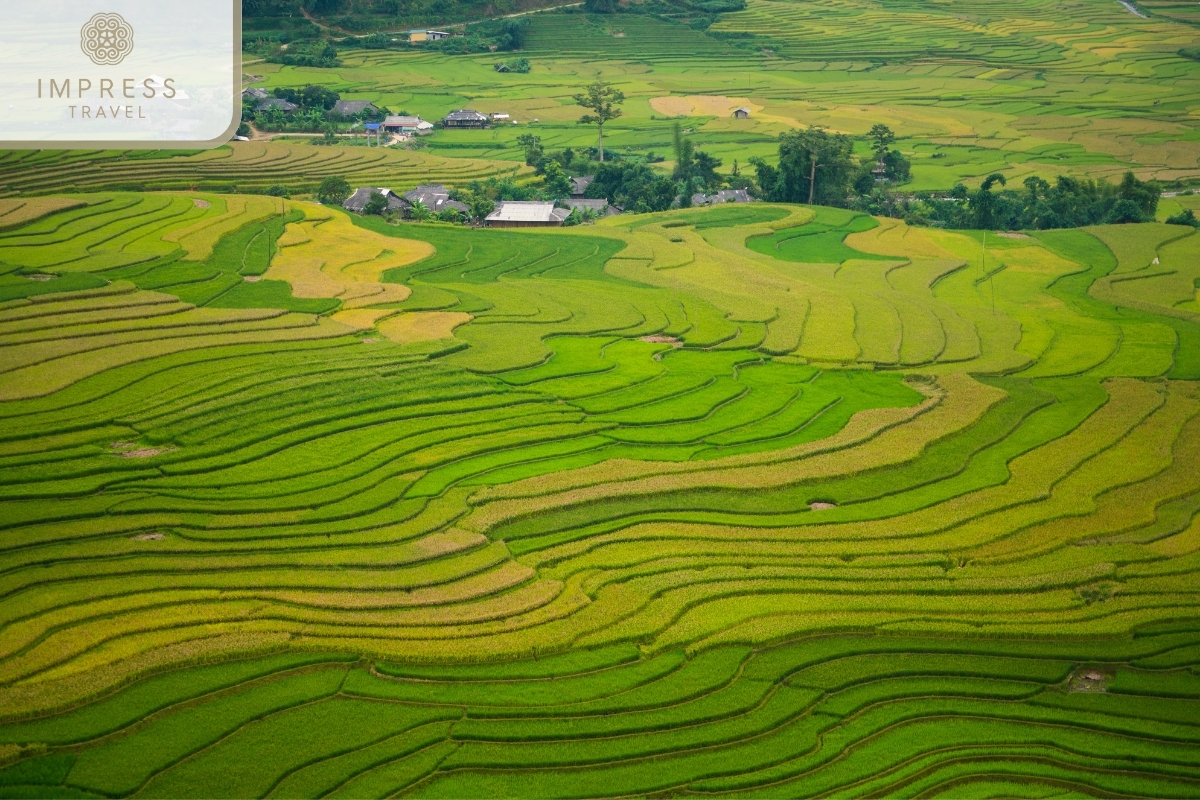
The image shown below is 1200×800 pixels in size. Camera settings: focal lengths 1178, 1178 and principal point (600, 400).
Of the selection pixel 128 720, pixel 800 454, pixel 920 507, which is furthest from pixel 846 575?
pixel 128 720

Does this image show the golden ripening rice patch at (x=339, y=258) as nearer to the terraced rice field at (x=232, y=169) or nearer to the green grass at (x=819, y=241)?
the terraced rice field at (x=232, y=169)

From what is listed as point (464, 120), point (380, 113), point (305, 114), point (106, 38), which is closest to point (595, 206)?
point (464, 120)

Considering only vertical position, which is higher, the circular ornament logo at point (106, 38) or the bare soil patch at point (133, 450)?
the circular ornament logo at point (106, 38)

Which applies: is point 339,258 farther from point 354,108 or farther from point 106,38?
point 354,108

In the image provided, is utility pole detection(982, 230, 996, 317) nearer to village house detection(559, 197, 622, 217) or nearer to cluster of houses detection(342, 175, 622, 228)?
village house detection(559, 197, 622, 217)

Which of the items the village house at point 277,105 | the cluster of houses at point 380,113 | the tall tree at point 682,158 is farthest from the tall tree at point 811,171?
the village house at point 277,105

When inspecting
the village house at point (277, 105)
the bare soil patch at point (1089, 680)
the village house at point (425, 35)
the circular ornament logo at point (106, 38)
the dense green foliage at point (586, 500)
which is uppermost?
the village house at point (425, 35)
